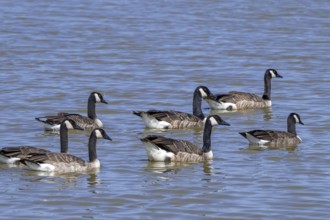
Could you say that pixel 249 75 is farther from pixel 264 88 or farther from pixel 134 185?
pixel 134 185

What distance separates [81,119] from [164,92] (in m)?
4.92

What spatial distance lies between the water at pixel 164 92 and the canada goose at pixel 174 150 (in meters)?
0.20

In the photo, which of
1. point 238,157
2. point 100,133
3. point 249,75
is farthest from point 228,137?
point 249,75

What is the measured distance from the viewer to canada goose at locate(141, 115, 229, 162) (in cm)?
1875

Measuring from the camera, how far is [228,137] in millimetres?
21453

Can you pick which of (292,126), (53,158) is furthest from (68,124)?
(292,126)

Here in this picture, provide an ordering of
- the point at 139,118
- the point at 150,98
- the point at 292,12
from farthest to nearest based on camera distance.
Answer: the point at 292,12 → the point at 150,98 → the point at 139,118

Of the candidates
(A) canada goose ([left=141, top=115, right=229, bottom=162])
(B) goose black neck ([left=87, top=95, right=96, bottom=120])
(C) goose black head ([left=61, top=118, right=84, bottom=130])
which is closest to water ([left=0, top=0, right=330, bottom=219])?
(A) canada goose ([left=141, top=115, right=229, bottom=162])

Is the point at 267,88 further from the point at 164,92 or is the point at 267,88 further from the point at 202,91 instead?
the point at 202,91

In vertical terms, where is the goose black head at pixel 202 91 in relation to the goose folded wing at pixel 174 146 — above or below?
above

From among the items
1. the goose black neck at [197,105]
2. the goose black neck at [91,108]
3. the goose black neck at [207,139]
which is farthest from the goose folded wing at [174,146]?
the goose black neck at [197,105]

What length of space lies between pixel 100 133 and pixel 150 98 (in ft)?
23.8

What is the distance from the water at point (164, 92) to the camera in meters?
16.2

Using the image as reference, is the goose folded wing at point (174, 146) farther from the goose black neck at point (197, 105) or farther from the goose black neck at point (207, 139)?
the goose black neck at point (197, 105)
